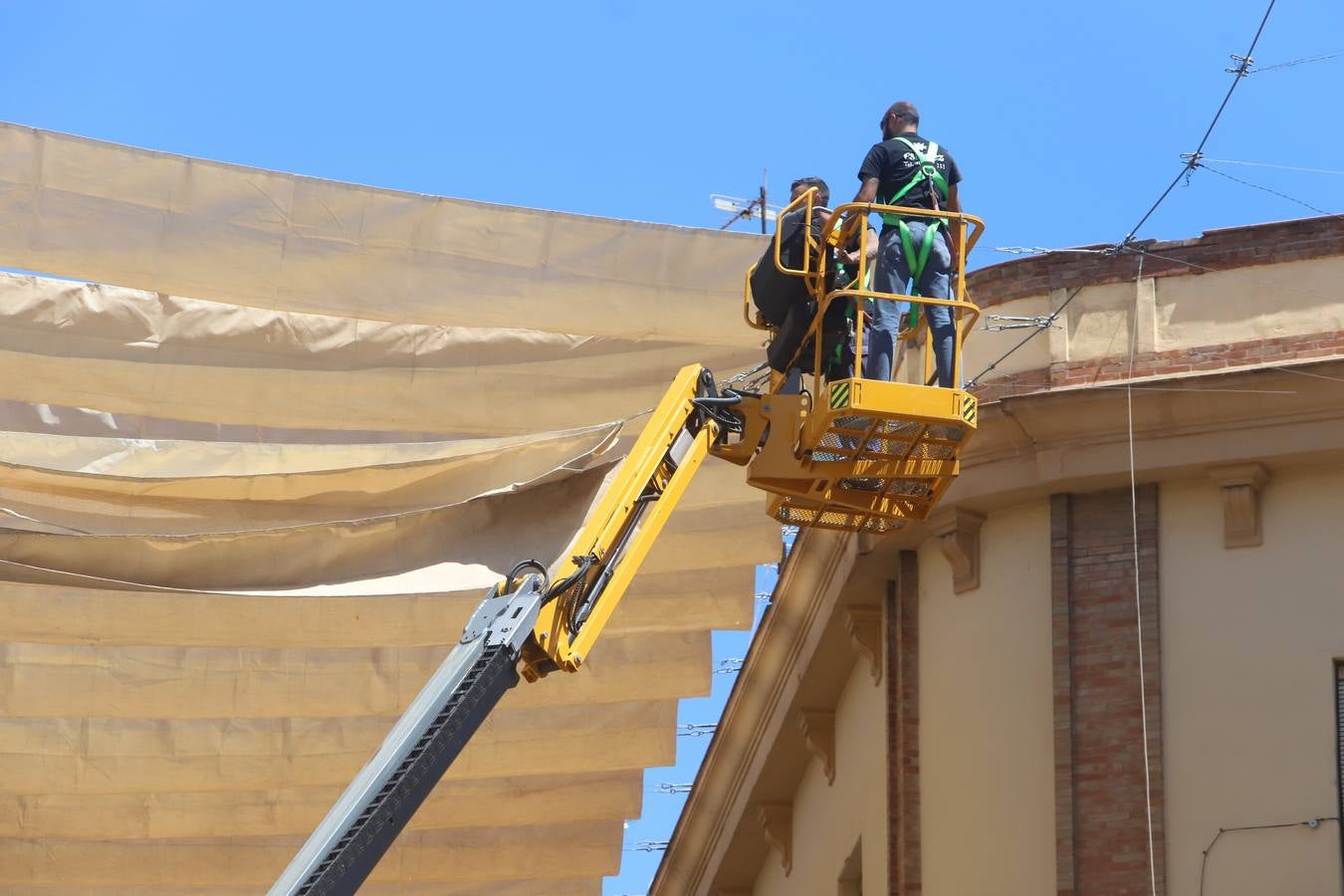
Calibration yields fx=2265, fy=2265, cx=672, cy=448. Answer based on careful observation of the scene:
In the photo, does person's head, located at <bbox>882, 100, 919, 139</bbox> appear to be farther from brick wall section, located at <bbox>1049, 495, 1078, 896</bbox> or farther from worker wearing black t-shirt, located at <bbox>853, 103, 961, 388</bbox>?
brick wall section, located at <bbox>1049, 495, 1078, 896</bbox>

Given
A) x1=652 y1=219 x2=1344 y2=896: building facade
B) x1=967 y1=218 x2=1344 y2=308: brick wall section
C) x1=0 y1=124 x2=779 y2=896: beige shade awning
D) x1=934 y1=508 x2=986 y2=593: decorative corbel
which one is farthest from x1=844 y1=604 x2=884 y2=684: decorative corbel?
x1=967 y1=218 x2=1344 y2=308: brick wall section

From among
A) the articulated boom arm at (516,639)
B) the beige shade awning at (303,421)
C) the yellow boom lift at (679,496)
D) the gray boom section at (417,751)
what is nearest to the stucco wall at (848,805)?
the beige shade awning at (303,421)

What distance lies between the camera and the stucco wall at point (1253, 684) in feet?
53.5

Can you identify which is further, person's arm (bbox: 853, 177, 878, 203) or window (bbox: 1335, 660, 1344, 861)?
window (bbox: 1335, 660, 1344, 861)

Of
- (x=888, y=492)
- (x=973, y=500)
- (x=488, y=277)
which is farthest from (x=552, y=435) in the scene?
(x=888, y=492)

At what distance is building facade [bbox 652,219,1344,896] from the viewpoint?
16609 mm

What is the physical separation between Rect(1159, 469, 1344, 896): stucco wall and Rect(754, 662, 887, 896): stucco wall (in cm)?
333

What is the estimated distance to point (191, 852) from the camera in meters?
27.1

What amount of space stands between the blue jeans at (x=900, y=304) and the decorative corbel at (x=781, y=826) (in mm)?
11044

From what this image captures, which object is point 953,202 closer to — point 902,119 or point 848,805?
point 902,119

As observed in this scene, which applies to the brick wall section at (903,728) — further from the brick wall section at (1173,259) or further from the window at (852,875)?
the brick wall section at (1173,259)

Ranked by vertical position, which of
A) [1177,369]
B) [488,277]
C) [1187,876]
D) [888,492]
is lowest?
[1187,876]

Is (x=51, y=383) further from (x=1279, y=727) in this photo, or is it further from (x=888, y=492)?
(x=1279, y=727)

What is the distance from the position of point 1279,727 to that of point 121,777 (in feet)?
43.3
